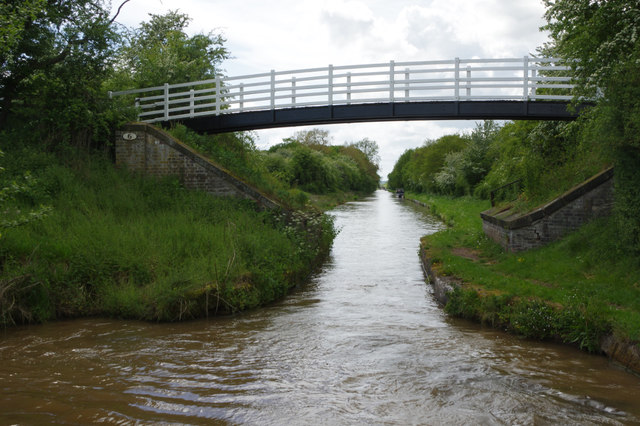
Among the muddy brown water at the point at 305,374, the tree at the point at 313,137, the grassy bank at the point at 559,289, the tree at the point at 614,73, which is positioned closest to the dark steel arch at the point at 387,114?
the tree at the point at 614,73

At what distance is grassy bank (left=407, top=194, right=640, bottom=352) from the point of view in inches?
290

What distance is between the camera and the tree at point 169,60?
19.0 m

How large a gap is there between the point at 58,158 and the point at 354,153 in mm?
84131

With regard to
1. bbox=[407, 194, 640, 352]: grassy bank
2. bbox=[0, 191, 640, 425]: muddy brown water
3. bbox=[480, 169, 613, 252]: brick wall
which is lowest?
bbox=[0, 191, 640, 425]: muddy brown water

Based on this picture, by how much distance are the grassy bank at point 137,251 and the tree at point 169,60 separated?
5.86m

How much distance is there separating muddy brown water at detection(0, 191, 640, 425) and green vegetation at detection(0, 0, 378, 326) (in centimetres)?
59

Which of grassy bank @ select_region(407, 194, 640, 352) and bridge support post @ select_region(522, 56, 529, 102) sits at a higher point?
bridge support post @ select_region(522, 56, 529, 102)

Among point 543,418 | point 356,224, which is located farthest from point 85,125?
point 356,224

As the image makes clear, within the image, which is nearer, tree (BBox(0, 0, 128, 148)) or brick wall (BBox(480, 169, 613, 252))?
brick wall (BBox(480, 169, 613, 252))

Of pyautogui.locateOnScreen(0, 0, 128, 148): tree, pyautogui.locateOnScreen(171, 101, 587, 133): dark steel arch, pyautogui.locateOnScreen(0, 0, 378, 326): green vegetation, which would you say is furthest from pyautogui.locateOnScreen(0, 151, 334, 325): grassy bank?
pyautogui.locateOnScreen(171, 101, 587, 133): dark steel arch

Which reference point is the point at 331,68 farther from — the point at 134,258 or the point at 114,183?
the point at 134,258

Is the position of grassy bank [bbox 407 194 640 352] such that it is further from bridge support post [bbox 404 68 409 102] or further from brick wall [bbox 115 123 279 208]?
brick wall [bbox 115 123 279 208]

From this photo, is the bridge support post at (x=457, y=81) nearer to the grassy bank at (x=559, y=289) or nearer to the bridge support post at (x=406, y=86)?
the bridge support post at (x=406, y=86)

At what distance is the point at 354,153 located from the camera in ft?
317
